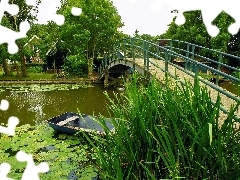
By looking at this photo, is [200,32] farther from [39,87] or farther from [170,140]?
[170,140]

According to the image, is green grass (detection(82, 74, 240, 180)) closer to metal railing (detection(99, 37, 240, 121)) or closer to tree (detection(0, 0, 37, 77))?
metal railing (detection(99, 37, 240, 121))

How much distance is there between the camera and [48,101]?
55.1 ft

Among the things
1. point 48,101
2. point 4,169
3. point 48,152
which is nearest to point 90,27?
point 48,101

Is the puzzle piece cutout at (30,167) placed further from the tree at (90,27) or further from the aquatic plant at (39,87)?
the tree at (90,27)

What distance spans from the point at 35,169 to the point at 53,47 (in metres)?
20.7

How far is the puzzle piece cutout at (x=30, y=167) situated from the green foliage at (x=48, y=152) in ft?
0.41

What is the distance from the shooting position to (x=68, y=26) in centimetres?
2173

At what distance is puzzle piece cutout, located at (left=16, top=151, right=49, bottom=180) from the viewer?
7445 mm

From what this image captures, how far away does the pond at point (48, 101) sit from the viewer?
14.2m

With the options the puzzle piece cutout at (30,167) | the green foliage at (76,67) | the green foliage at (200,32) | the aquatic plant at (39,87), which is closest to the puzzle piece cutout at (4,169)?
the puzzle piece cutout at (30,167)

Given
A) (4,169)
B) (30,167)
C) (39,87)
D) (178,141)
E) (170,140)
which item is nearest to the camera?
(178,141)

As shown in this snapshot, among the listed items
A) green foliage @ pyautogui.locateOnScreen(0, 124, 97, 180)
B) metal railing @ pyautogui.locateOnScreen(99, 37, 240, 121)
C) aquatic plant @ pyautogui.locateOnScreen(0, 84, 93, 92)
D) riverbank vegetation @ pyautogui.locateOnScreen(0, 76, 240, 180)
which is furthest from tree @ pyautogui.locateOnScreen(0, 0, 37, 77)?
riverbank vegetation @ pyautogui.locateOnScreen(0, 76, 240, 180)

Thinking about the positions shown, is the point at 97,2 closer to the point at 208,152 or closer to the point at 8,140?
the point at 8,140

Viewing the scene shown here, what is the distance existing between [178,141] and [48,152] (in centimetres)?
706
